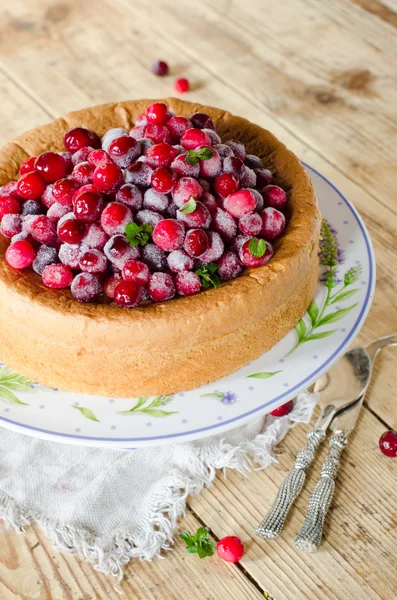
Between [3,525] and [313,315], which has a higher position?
[313,315]

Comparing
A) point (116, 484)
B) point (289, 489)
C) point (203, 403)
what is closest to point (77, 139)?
point (203, 403)

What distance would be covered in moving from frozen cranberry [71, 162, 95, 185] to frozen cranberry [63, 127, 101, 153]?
18 centimetres

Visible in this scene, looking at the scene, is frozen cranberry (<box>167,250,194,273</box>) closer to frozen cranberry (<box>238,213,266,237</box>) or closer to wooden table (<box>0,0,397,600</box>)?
frozen cranberry (<box>238,213,266,237</box>)

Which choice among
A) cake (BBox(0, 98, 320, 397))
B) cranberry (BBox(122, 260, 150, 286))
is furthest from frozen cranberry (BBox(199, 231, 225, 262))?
cranberry (BBox(122, 260, 150, 286))

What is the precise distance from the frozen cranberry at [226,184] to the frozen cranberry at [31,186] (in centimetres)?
42

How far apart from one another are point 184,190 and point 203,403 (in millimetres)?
506

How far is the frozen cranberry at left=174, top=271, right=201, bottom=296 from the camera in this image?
170cm

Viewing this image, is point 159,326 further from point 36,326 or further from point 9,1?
point 9,1

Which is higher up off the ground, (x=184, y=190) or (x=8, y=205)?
(x=184, y=190)

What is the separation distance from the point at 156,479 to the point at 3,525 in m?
0.40

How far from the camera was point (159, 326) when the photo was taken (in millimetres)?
1666

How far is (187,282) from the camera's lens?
1.70m

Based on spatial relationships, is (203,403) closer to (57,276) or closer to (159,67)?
(57,276)

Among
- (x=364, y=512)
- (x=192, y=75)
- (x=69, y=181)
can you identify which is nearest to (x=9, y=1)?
(x=192, y=75)
